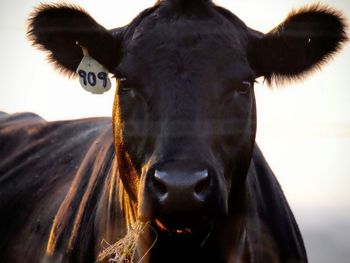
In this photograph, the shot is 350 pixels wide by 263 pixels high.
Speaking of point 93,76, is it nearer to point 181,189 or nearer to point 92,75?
point 92,75

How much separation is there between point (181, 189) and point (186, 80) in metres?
0.66

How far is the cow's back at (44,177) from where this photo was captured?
4645mm

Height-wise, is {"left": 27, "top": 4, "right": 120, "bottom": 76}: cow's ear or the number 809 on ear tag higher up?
{"left": 27, "top": 4, "right": 120, "bottom": 76}: cow's ear

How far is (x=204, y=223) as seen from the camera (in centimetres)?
316

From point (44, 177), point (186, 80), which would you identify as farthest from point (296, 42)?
point (44, 177)

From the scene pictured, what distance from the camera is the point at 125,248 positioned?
11.9 ft

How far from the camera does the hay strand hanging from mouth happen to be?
357cm

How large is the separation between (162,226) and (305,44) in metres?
1.48

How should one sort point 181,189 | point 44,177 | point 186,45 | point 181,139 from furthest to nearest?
point 44,177, point 186,45, point 181,139, point 181,189

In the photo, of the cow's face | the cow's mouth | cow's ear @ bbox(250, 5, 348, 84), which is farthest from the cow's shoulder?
the cow's mouth

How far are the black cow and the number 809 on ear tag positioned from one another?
5 centimetres

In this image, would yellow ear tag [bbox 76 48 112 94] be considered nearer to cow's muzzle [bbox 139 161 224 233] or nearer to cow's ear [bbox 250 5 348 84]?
cow's ear [bbox 250 5 348 84]

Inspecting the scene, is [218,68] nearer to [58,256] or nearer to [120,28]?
[120,28]

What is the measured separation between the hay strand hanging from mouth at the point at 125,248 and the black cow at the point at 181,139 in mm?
66
